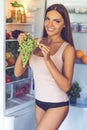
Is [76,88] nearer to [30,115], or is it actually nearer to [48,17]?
[30,115]

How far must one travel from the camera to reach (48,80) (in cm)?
180

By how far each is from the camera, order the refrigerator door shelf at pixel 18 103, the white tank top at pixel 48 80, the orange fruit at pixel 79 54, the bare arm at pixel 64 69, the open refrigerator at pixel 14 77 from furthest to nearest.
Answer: the orange fruit at pixel 79 54
the refrigerator door shelf at pixel 18 103
the open refrigerator at pixel 14 77
the white tank top at pixel 48 80
the bare arm at pixel 64 69

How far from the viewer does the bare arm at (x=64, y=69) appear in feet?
5.52

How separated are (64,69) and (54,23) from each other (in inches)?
12.0

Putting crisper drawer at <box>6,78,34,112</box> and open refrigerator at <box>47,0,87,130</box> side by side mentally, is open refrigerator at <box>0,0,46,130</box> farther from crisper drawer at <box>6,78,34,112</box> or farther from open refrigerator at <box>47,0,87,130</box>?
open refrigerator at <box>47,0,87,130</box>

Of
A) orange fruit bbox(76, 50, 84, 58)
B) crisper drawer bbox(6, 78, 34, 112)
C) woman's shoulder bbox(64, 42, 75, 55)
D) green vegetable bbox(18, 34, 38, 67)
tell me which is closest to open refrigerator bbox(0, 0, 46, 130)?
crisper drawer bbox(6, 78, 34, 112)

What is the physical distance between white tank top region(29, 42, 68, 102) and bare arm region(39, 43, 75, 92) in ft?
0.16

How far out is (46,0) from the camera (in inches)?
108

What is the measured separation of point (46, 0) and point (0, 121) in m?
1.21

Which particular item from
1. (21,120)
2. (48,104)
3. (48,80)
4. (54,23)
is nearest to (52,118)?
(48,104)

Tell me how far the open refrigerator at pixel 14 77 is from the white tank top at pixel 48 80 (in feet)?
1.65

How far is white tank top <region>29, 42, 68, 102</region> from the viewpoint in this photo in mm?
1792

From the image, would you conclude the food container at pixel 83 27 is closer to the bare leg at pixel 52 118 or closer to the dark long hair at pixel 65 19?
the dark long hair at pixel 65 19

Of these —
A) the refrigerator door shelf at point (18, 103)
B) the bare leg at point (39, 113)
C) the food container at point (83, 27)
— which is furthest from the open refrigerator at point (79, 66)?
the bare leg at point (39, 113)
